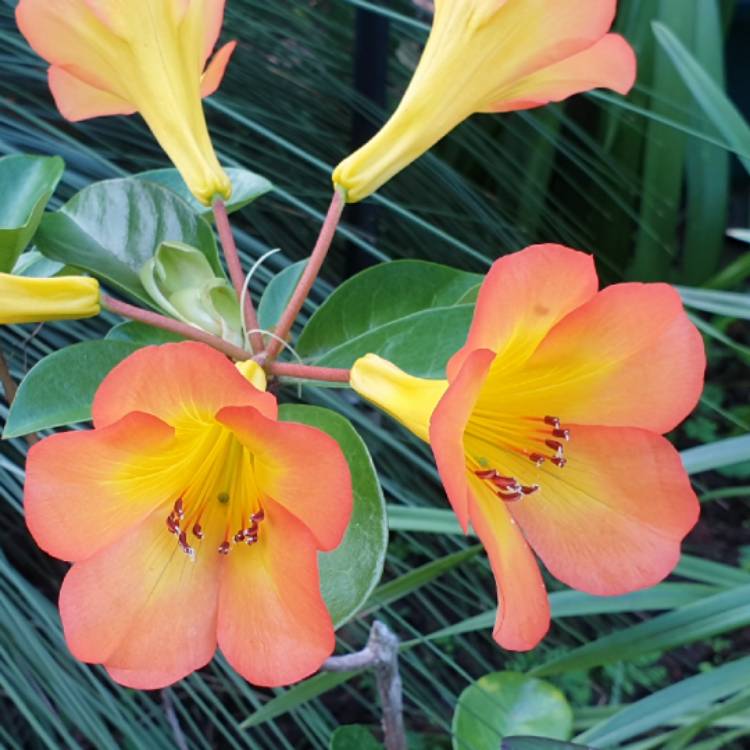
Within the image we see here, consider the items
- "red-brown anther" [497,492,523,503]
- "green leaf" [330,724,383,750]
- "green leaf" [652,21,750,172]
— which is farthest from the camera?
"green leaf" [652,21,750,172]

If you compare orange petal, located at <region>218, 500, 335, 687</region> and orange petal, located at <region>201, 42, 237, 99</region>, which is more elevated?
orange petal, located at <region>201, 42, 237, 99</region>

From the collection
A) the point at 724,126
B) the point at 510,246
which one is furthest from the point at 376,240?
the point at 724,126

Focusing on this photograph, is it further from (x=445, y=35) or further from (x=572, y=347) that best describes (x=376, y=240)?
(x=572, y=347)

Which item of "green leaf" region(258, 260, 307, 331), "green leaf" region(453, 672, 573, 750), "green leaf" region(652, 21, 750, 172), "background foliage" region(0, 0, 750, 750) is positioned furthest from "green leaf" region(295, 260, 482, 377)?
"green leaf" region(652, 21, 750, 172)

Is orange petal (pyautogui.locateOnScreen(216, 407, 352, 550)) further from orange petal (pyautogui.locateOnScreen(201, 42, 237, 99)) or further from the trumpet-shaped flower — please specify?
orange petal (pyautogui.locateOnScreen(201, 42, 237, 99))

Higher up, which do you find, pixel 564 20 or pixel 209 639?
pixel 564 20

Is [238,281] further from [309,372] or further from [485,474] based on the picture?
[485,474]

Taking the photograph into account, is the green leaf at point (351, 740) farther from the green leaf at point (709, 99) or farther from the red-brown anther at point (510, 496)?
the green leaf at point (709, 99)
